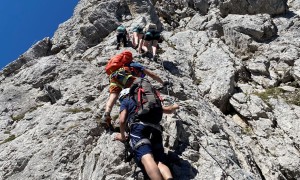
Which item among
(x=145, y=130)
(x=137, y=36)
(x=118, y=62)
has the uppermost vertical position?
(x=118, y=62)

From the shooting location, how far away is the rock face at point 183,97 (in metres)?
11.9

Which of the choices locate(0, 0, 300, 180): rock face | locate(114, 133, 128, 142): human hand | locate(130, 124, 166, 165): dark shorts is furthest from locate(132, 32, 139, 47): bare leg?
locate(130, 124, 166, 165): dark shorts

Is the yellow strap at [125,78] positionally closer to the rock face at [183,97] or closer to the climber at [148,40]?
the rock face at [183,97]

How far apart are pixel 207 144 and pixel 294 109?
24.9ft

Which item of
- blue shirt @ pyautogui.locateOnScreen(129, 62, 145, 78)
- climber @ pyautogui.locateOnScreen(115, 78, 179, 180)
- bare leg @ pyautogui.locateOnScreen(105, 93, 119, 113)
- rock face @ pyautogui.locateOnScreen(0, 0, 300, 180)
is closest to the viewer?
climber @ pyautogui.locateOnScreen(115, 78, 179, 180)

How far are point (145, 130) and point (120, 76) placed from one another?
3302mm

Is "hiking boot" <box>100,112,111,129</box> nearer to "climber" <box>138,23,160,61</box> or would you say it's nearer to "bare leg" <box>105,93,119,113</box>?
"bare leg" <box>105,93,119,113</box>

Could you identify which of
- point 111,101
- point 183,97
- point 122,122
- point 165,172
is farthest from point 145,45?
point 165,172

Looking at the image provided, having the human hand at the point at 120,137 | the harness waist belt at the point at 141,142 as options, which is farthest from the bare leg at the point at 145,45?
the harness waist belt at the point at 141,142

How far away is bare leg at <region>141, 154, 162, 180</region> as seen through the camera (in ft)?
29.0

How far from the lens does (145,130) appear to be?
991 cm

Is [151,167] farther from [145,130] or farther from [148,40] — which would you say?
[148,40]

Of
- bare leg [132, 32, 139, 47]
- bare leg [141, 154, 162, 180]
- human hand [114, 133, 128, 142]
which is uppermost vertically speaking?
bare leg [141, 154, 162, 180]

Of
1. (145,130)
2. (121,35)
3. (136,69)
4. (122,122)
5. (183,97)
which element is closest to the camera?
(145,130)
